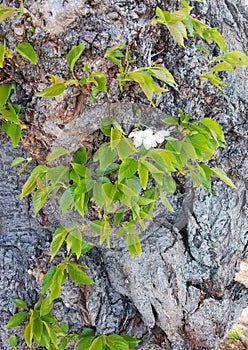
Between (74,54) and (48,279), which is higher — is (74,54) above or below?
above

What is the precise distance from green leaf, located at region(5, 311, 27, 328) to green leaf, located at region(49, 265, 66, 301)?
0.13 meters

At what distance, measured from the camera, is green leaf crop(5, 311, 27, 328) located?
996mm

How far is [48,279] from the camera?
958mm

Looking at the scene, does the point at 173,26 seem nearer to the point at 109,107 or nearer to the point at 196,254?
the point at 109,107

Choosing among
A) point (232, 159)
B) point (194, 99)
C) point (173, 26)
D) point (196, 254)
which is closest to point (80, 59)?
point (173, 26)

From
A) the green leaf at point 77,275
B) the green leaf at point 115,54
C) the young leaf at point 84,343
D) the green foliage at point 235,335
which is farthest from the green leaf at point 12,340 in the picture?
the green foliage at point 235,335

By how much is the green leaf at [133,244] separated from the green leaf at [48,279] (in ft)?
0.60

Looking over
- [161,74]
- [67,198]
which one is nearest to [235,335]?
[67,198]

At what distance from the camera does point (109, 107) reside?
88 cm

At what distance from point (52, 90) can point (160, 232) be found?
49cm

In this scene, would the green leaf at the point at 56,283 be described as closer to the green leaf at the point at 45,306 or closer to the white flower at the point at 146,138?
the green leaf at the point at 45,306

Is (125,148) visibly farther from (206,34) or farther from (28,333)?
(28,333)

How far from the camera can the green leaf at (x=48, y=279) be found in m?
0.95

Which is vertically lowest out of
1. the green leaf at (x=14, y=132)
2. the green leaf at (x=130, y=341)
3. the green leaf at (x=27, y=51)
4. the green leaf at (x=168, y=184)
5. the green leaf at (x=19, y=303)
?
the green leaf at (x=130, y=341)
